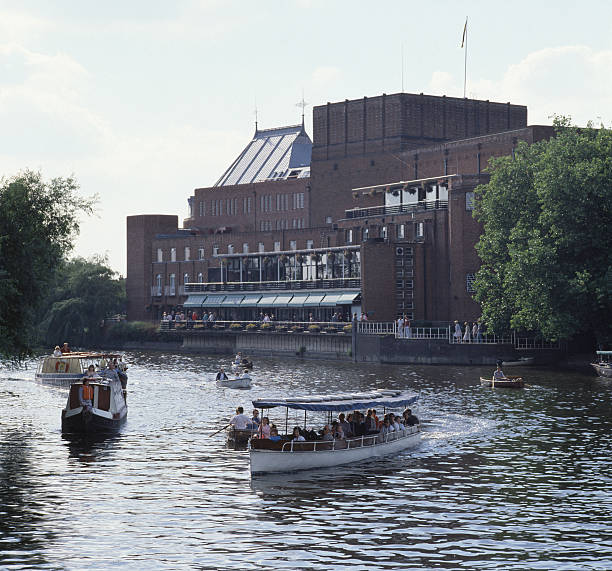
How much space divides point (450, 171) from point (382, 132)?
16861 millimetres

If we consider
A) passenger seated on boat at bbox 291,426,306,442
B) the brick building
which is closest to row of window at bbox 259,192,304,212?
the brick building

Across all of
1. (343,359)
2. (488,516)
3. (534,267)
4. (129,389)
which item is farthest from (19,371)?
(488,516)

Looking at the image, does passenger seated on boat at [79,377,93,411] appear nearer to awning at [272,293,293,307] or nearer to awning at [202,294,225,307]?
awning at [272,293,293,307]

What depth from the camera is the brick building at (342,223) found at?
108062 mm

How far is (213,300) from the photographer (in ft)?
460

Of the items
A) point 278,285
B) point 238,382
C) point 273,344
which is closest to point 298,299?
point 278,285

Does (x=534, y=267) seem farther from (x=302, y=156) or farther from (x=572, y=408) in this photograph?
(x=302, y=156)

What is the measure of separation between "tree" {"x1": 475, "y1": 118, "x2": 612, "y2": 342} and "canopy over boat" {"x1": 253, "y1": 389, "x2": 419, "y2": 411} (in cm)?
3528

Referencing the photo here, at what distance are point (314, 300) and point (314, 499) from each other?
8553cm

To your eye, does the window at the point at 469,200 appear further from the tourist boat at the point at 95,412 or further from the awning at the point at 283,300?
the tourist boat at the point at 95,412

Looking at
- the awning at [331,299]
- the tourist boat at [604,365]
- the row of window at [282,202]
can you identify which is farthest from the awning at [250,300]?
the tourist boat at [604,365]

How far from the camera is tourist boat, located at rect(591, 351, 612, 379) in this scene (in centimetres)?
7787

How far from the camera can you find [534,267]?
8081 cm

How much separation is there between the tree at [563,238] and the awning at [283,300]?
41.3 meters
